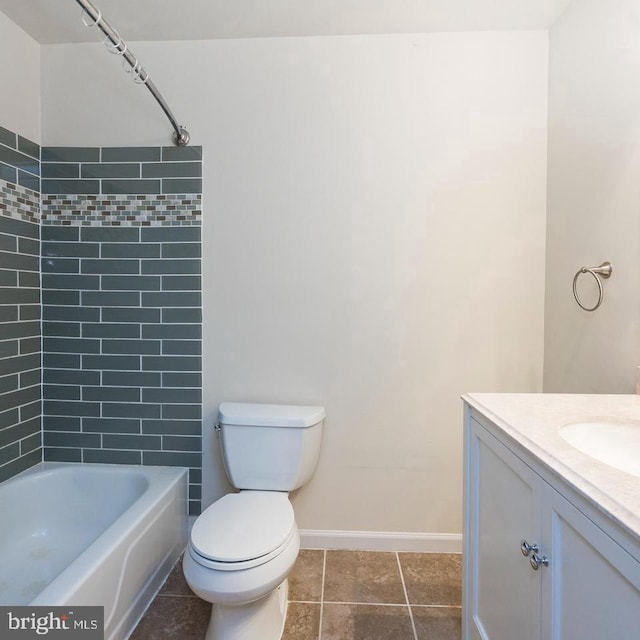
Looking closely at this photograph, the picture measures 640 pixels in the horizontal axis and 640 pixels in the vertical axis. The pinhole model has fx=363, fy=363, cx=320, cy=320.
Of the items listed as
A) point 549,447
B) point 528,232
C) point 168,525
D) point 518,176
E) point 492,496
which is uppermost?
point 518,176

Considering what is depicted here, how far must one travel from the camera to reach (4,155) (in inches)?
63.1

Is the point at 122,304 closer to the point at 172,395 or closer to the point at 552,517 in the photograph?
the point at 172,395

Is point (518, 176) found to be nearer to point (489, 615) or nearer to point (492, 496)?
point (492, 496)

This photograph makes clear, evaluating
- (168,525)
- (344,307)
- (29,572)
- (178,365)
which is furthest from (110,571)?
(344,307)

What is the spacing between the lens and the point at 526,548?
31.6 inches

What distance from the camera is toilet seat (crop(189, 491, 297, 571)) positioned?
1136 mm

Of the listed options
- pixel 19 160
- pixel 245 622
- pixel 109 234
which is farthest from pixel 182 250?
pixel 245 622

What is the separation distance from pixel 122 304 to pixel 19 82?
111 centimetres

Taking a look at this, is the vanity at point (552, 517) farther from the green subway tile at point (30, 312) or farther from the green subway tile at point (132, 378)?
the green subway tile at point (30, 312)

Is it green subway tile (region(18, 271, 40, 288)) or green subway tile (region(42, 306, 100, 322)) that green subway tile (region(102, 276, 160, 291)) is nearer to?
green subway tile (region(42, 306, 100, 322))

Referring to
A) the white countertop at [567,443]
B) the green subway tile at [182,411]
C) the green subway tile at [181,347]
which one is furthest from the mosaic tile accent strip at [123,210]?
the white countertop at [567,443]

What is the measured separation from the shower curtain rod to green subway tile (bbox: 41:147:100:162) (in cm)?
41

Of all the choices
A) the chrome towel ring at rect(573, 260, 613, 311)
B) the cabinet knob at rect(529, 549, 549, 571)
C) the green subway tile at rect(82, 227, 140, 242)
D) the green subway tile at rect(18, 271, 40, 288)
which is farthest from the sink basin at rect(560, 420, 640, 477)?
the green subway tile at rect(18, 271, 40, 288)

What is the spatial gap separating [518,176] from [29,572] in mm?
2687
